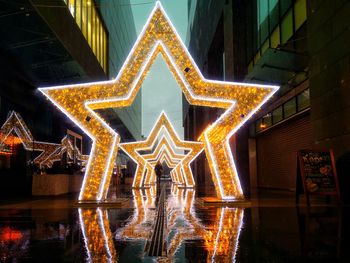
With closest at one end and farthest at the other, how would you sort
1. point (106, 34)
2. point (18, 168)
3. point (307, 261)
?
point (307, 261) < point (18, 168) < point (106, 34)

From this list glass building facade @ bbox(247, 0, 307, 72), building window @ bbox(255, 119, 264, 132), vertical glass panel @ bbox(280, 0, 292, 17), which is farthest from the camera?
building window @ bbox(255, 119, 264, 132)

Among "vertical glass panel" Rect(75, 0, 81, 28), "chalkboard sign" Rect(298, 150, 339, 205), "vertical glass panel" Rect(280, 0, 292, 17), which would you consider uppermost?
"vertical glass panel" Rect(75, 0, 81, 28)

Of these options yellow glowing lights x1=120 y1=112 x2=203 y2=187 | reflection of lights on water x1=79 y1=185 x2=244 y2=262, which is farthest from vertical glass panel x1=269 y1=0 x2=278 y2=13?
reflection of lights on water x1=79 y1=185 x2=244 y2=262

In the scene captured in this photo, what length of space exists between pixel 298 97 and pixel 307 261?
543 inches

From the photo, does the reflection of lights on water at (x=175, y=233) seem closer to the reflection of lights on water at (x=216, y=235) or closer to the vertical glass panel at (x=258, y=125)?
the reflection of lights on water at (x=216, y=235)

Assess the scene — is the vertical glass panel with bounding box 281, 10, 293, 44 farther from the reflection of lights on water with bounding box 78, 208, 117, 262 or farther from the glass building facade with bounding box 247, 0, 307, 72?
the reflection of lights on water with bounding box 78, 208, 117, 262

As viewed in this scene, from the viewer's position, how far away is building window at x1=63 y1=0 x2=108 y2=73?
2516cm

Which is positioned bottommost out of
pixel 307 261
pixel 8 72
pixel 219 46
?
pixel 307 261

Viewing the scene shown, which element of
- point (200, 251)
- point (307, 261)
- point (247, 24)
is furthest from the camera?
point (247, 24)

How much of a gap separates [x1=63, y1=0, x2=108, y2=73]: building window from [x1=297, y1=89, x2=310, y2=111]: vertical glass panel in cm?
1251

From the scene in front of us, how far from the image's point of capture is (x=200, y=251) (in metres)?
5.57

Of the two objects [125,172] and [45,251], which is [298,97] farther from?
[125,172]

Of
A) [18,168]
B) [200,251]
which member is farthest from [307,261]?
[18,168]

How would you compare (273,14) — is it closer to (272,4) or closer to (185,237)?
(272,4)
